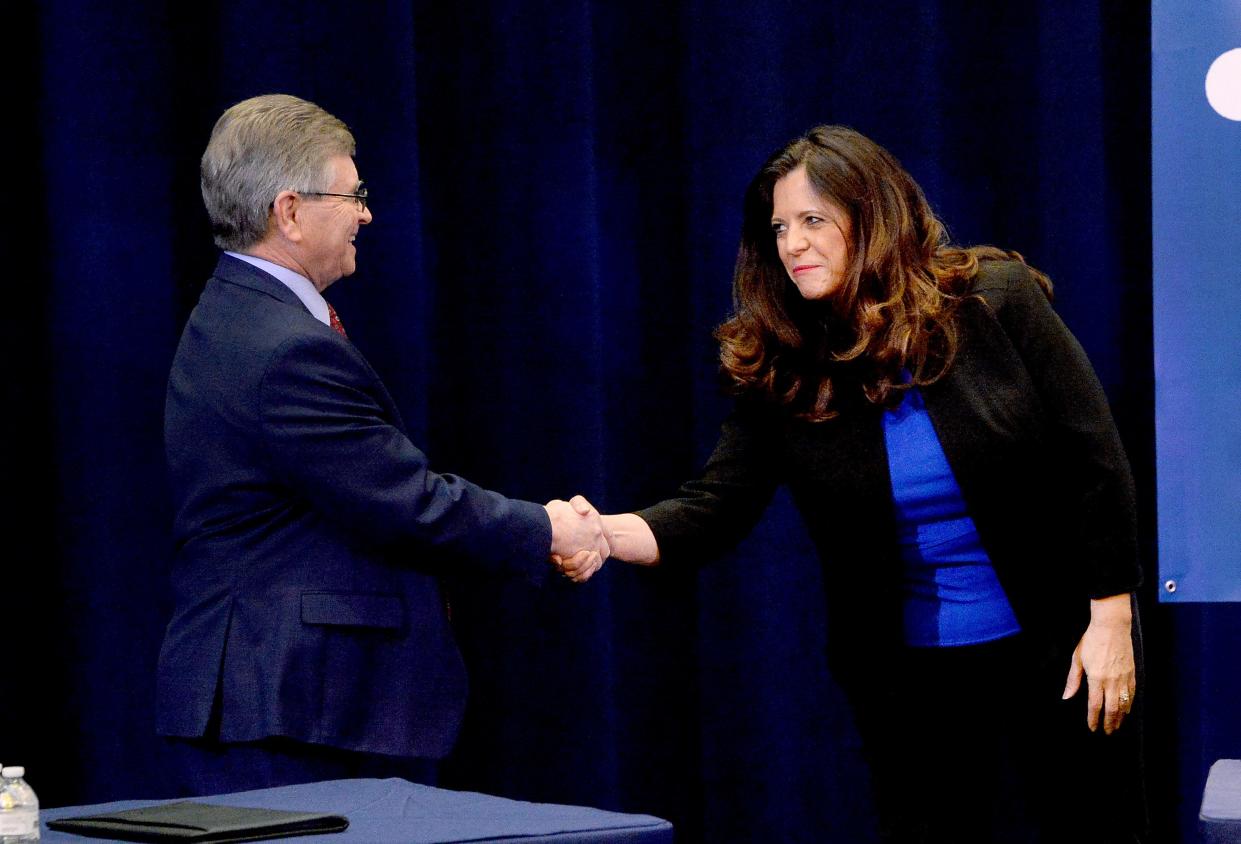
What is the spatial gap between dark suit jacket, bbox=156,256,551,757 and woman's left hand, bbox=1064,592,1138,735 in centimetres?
85

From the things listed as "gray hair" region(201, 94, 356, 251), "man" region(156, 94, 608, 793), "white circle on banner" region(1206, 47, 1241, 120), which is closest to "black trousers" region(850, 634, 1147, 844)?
"man" region(156, 94, 608, 793)

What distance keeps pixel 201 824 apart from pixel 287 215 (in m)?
1.05

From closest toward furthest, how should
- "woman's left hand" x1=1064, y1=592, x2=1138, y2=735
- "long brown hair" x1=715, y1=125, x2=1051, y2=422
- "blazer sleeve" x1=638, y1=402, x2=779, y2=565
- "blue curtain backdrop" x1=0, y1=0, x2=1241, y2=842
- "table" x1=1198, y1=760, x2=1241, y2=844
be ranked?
"table" x1=1198, y1=760, x2=1241, y2=844 → "woman's left hand" x1=1064, y1=592, x2=1138, y2=735 → "long brown hair" x1=715, y1=125, x2=1051, y2=422 → "blazer sleeve" x1=638, y1=402, x2=779, y2=565 → "blue curtain backdrop" x1=0, y1=0, x2=1241, y2=842

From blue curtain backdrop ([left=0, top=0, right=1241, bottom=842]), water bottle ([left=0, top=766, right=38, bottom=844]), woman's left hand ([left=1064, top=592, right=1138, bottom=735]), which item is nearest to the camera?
water bottle ([left=0, top=766, right=38, bottom=844])

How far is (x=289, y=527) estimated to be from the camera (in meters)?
2.23

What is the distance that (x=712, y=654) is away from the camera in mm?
3293

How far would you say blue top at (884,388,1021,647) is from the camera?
2.26 m

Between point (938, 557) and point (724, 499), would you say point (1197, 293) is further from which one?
point (724, 499)

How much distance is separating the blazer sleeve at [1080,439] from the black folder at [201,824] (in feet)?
3.65

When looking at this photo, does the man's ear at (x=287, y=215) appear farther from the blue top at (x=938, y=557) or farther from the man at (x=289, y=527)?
the blue top at (x=938, y=557)

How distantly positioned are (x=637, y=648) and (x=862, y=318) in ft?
3.89

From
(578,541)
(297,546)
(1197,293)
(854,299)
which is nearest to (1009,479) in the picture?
(854,299)

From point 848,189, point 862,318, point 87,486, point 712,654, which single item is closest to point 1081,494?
point 862,318

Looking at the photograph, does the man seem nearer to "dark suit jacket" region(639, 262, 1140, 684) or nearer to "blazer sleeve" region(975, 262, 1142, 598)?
"dark suit jacket" region(639, 262, 1140, 684)
